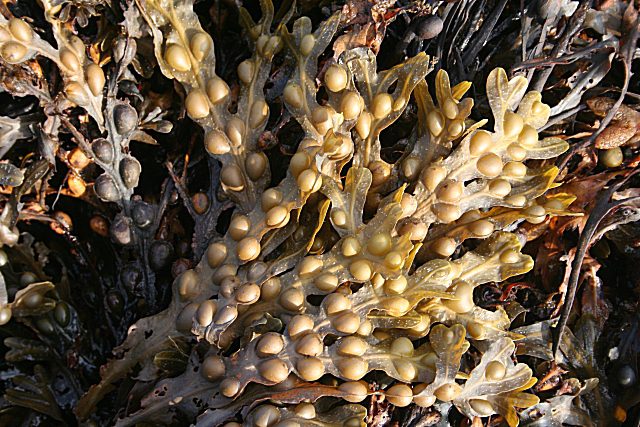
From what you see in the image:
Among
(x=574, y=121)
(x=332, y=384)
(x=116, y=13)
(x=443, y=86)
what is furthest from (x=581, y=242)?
(x=116, y=13)

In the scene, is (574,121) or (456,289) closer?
(456,289)

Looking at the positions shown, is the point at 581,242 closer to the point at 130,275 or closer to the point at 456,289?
the point at 456,289

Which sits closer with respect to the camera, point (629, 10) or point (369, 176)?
point (369, 176)

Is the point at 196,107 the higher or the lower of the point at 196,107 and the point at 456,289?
the higher

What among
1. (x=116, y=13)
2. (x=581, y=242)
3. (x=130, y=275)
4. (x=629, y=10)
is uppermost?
(x=116, y=13)

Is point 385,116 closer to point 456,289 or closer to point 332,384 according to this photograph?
point 456,289

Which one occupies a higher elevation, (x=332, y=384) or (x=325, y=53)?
(x=325, y=53)

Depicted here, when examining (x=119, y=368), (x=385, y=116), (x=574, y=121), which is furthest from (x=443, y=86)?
(x=119, y=368)

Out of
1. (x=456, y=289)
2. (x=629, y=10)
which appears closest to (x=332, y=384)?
(x=456, y=289)
